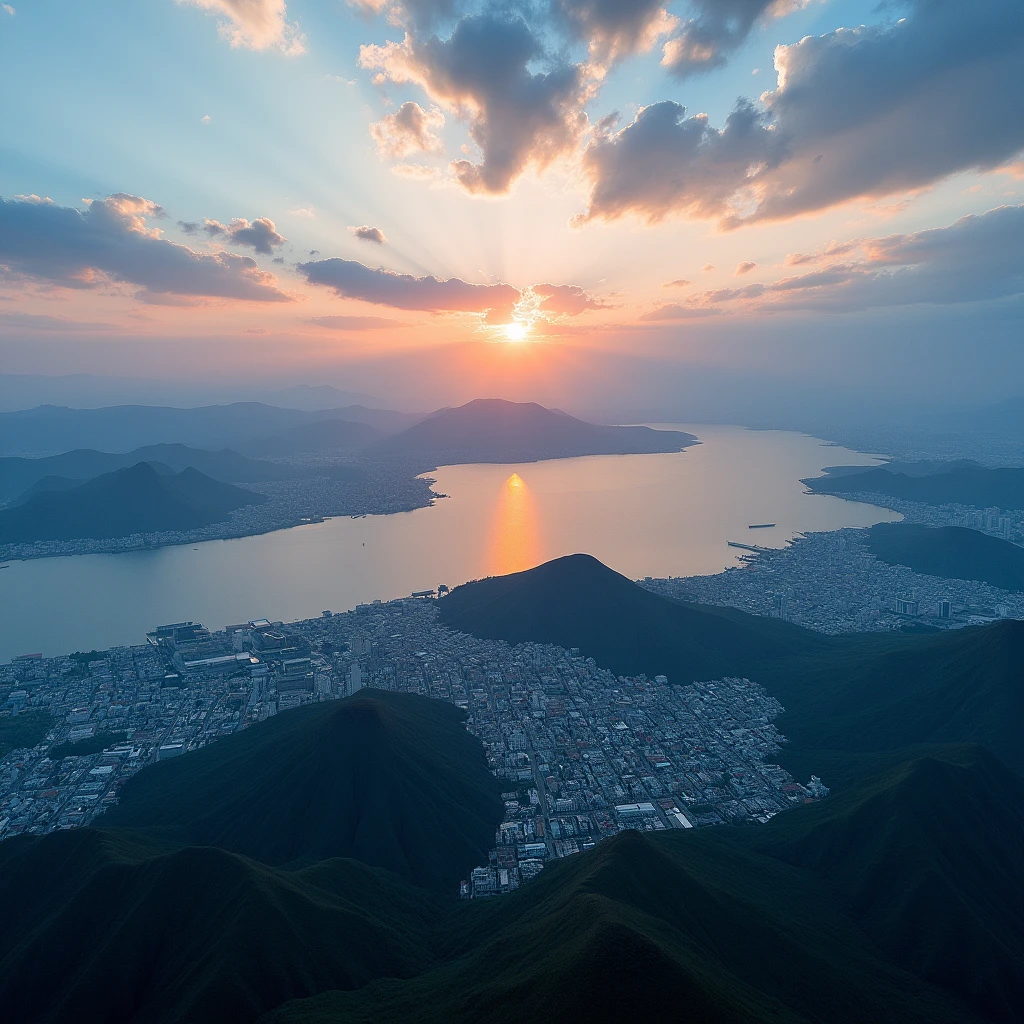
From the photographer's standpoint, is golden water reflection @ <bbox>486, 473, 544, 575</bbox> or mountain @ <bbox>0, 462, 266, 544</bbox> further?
mountain @ <bbox>0, 462, 266, 544</bbox>

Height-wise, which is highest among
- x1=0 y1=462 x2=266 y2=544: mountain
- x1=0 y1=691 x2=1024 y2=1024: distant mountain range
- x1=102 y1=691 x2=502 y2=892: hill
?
x1=0 y1=691 x2=1024 y2=1024: distant mountain range

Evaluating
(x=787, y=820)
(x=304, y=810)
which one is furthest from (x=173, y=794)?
(x=787, y=820)

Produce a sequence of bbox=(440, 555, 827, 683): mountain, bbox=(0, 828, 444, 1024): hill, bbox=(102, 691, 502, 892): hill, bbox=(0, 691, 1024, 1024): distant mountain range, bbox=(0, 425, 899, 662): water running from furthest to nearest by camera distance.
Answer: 1. bbox=(0, 425, 899, 662): water
2. bbox=(440, 555, 827, 683): mountain
3. bbox=(102, 691, 502, 892): hill
4. bbox=(0, 828, 444, 1024): hill
5. bbox=(0, 691, 1024, 1024): distant mountain range

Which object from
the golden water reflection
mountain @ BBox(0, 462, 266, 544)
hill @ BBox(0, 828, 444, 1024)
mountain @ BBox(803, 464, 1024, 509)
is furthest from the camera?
mountain @ BBox(803, 464, 1024, 509)

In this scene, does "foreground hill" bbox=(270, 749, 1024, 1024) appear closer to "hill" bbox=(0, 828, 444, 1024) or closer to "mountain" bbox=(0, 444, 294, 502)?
"hill" bbox=(0, 828, 444, 1024)

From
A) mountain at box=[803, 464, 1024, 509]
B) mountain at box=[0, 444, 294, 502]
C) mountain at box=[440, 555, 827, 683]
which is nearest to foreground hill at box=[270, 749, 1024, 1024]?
mountain at box=[440, 555, 827, 683]

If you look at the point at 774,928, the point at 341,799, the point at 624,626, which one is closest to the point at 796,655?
the point at 624,626
